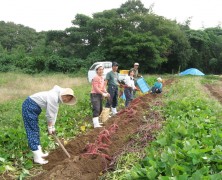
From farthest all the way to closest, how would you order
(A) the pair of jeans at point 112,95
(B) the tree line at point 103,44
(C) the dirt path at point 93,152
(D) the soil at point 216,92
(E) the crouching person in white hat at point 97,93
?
(B) the tree line at point 103,44 → (D) the soil at point 216,92 → (A) the pair of jeans at point 112,95 → (E) the crouching person in white hat at point 97,93 → (C) the dirt path at point 93,152

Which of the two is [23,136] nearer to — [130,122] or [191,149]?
[130,122]

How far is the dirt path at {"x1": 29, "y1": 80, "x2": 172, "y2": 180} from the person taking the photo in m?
3.95

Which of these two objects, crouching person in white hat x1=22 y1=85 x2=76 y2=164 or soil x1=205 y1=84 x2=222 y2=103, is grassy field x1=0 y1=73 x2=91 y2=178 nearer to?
crouching person in white hat x1=22 y1=85 x2=76 y2=164

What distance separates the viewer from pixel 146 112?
23.0ft

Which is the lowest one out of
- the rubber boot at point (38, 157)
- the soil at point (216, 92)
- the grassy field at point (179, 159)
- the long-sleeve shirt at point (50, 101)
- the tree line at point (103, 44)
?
the rubber boot at point (38, 157)

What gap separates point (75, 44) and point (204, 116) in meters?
25.0

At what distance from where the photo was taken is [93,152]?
4586mm

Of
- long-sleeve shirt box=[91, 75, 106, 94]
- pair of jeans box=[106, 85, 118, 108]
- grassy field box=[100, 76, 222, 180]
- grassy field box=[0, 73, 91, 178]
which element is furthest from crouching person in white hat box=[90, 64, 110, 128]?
grassy field box=[100, 76, 222, 180]

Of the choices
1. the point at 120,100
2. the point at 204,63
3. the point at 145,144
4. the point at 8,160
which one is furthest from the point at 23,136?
the point at 204,63

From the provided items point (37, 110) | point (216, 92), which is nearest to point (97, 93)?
point (37, 110)

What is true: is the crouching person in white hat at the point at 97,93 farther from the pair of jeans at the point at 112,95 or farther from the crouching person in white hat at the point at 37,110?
the crouching person in white hat at the point at 37,110

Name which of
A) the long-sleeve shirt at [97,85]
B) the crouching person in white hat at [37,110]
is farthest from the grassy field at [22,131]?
the long-sleeve shirt at [97,85]

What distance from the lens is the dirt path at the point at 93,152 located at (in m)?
3.95

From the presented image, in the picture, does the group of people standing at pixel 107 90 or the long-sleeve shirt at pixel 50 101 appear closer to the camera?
the long-sleeve shirt at pixel 50 101
